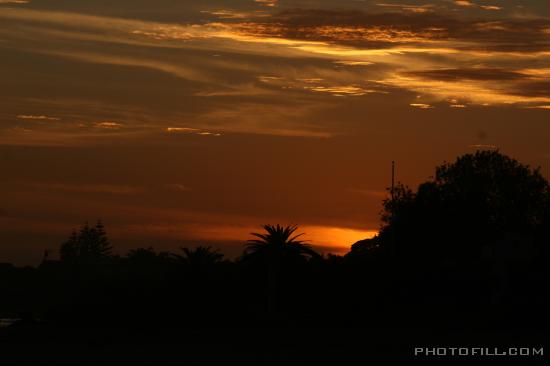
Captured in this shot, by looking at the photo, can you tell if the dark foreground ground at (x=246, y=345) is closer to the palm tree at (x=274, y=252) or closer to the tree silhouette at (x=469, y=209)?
the palm tree at (x=274, y=252)

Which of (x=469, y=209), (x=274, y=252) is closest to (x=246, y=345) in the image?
(x=274, y=252)

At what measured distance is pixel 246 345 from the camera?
52.9m

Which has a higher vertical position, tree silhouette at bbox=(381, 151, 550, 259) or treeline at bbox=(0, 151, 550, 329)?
tree silhouette at bbox=(381, 151, 550, 259)

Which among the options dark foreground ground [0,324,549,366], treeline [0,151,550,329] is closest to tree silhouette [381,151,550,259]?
treeline [0,151,550,329]

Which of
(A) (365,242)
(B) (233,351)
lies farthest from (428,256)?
(B) (233,351)

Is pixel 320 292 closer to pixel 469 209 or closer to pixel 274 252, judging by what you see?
pixel 274 252

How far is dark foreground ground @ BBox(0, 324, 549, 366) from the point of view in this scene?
4444 cm

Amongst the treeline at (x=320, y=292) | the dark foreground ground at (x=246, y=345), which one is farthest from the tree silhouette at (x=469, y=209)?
the dark foreground ground at (x=246, y=345)

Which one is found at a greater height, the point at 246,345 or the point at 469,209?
the point at 469,209

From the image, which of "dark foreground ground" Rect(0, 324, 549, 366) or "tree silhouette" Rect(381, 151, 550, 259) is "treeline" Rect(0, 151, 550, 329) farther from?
"tree silhouette" Rect(381, 151, 550, 259)

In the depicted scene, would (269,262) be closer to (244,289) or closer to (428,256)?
(244,289)

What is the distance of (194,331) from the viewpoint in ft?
205

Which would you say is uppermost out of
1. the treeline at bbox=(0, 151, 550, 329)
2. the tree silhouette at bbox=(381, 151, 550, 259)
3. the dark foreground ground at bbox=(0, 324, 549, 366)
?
the tree silhouette at bbox=(381, 151, 550, 259)

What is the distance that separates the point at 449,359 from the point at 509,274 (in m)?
31.5
